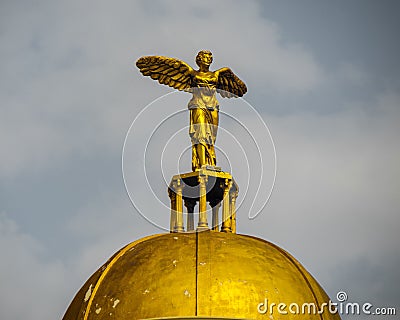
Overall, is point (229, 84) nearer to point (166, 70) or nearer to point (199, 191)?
point (166, 70)

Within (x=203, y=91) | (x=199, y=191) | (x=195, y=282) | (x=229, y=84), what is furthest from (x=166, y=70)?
(x=195, y=282)

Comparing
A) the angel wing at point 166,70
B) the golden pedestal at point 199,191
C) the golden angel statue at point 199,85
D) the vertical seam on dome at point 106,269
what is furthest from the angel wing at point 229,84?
A: the vertical seam on dome at point 106,269

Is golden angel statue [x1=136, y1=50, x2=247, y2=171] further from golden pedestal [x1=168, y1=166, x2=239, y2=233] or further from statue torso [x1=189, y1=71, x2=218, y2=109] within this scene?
golden pedestal [x1=168, y1=166, x2=239, y2=233]

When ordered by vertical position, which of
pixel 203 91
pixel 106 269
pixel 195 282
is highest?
pixel 203 91

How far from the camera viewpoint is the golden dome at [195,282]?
34.6m

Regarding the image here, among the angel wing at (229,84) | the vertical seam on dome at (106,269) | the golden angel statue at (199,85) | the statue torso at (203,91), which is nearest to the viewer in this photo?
the vertical seam on dome at (106,269)

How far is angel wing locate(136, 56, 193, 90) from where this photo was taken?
39969mm

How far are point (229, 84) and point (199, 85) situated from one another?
1.14 meters

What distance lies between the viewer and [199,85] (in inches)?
1564

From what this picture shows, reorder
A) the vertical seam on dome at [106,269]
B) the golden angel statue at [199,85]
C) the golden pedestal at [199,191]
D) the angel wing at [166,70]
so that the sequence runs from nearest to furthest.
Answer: the vertical seam on dome at [106,269], the golden pedestal at [199,191], the golden angel statue at [199,85], the angel wing at [166,70]

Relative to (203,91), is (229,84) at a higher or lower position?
higher

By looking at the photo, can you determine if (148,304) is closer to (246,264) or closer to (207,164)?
(246,264)

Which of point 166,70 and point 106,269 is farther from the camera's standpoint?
point 166,70

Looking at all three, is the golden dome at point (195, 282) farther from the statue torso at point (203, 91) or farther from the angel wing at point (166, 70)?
the angel wing at point (166, 70)
